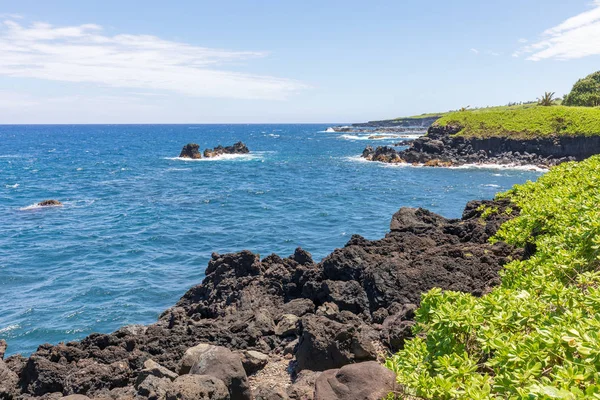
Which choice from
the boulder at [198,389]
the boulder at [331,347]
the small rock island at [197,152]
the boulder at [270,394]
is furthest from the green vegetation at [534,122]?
the boulder at [198,389]

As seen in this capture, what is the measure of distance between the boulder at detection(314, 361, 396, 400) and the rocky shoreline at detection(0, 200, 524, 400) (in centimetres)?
2

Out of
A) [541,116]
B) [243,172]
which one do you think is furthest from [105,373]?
[541,116]

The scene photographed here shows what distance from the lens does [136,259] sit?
2997cm

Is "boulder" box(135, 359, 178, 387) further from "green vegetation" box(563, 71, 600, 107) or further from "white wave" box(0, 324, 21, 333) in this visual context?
"green vegetation" box(563, 71, 600, 107)

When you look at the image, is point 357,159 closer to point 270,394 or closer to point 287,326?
point 287,326

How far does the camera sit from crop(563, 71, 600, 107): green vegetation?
284ft

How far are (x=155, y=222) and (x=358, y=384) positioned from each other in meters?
34.0

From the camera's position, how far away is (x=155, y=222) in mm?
39812

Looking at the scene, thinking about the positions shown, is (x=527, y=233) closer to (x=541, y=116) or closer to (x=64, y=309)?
(x=64, y=309)

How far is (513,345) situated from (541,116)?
8604 centimetres

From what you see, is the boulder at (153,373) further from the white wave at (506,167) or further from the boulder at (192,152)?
the boulder at (192,152)

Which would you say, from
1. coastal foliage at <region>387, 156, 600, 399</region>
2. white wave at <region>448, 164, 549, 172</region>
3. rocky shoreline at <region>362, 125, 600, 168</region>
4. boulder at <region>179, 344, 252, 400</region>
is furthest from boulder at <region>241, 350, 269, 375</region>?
rocky shoreline at <region>362, 125, 600, 168</region>

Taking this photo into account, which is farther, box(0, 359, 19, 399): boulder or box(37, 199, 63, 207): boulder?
box(37, 199, 63, 207): boulder

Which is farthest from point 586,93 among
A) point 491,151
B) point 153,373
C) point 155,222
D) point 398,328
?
point 153,373
